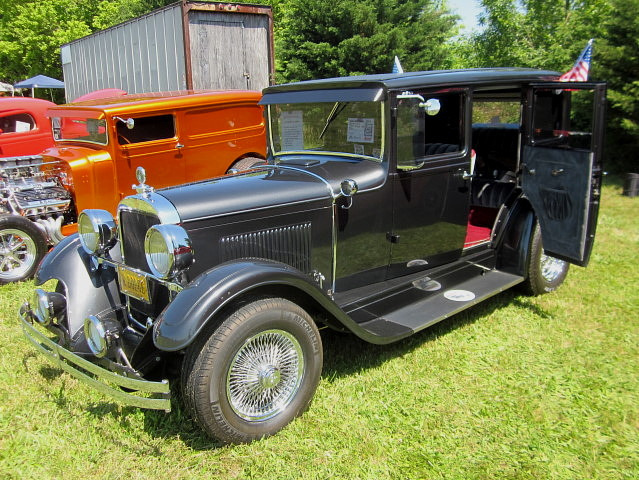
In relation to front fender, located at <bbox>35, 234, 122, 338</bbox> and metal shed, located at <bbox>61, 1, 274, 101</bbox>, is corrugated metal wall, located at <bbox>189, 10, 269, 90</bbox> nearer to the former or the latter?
metal shed, located at <bbox>61, 1, 274, 101</bbox>

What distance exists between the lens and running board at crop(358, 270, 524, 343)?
329 centimetres

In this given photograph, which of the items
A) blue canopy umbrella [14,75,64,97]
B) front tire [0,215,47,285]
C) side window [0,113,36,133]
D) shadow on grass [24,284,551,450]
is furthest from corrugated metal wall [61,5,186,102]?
shadow on grass [24,284,551,450]

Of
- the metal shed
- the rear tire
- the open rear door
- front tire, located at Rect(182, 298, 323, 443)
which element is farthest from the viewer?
the metal shed

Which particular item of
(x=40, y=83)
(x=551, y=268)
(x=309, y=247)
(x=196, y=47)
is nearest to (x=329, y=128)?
A: (x=309, y=247)

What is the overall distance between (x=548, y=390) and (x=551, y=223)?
4.60ft

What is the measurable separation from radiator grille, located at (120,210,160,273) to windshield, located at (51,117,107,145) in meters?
3.40

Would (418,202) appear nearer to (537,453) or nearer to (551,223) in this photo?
(551,223)

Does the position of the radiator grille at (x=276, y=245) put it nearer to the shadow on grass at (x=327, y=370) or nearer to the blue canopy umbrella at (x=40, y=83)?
the shadow on grass at (x=327, y=370)

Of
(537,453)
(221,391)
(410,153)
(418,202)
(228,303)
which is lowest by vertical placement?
(537,453)

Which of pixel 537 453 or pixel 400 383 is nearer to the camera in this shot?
pixel 537 453

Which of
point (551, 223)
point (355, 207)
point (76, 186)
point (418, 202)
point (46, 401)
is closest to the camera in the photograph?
point (46, 401)

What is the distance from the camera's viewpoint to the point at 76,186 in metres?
5.96

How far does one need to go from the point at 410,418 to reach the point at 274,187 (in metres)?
1.61

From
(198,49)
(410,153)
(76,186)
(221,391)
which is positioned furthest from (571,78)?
(198,49)
